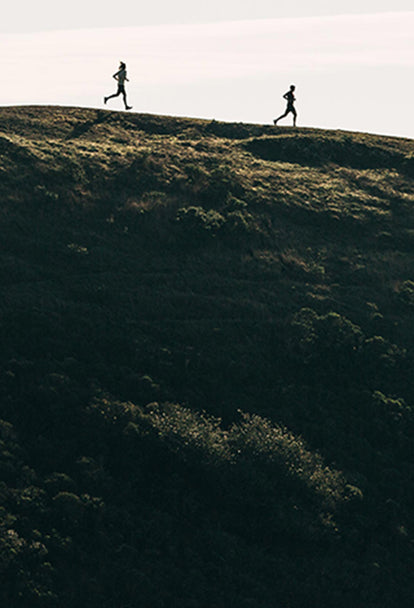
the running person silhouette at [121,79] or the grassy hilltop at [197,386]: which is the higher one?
the running person silhouette at [121,79]

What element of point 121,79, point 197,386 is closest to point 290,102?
point 121,79

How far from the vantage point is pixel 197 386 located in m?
23.2

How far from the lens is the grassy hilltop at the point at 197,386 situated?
18203 mm

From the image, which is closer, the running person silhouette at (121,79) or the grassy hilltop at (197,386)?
the grassy hilltop at (197,386)

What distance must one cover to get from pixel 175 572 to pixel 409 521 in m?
6.86

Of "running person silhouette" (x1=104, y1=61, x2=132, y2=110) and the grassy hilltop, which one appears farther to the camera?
"running person silhouette" (x1=104, y1=61, x2=132, y2=110)

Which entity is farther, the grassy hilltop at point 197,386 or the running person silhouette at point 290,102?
the running person silhouette at point 290,102

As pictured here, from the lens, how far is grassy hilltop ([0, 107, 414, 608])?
1820cm

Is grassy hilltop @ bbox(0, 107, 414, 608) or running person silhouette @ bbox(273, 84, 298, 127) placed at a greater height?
running person silhouette @ bbox(273, 84, 298, 127)

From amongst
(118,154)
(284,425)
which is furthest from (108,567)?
(118,154)

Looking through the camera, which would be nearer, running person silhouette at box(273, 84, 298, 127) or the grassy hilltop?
the grassy hilltop

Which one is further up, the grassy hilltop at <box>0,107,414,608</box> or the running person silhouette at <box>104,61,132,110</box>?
the running person silhouette at <box>104,61,132,110</box>

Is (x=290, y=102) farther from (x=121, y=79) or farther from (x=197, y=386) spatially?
(x=197, y=386)

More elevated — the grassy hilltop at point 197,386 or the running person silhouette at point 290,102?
the running person silhouette at point 290,102
